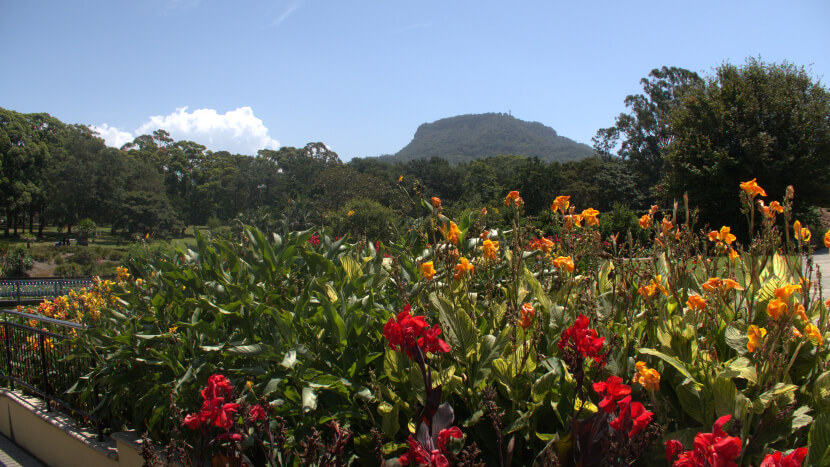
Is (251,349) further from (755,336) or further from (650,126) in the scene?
(650,126)

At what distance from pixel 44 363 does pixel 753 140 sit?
22.6m

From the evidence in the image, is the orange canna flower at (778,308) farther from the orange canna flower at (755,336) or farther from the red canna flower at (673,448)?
the red canna flower at (673,448)

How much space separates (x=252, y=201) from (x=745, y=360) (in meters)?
60.0

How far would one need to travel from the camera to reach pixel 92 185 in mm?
45969

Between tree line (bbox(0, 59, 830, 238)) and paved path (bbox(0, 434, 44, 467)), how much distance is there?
2.90 m

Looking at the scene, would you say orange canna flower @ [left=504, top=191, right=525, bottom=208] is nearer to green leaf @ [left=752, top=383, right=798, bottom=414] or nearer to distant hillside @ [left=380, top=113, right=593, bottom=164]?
green leaf @ [left=752, top=383, right=798, bottom=414]

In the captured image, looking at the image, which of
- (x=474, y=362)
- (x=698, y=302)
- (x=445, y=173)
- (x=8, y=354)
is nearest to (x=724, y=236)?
(x=698, y=302)

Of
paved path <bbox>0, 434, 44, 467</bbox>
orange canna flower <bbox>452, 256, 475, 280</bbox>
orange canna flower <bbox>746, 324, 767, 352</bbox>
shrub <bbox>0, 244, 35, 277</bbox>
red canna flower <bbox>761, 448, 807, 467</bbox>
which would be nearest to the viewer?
red canna flower <bbox>761, 448, 807, 467</bbox>

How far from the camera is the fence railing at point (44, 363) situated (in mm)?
3035

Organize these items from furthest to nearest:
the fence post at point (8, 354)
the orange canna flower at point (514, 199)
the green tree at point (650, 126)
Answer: the green tree at point (650, 126)
the fence post at point (8, 354)
the orange canna flower at point (514, 199)

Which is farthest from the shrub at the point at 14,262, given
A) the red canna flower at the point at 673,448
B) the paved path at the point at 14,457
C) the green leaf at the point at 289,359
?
the red canna flower at the point at 673,448

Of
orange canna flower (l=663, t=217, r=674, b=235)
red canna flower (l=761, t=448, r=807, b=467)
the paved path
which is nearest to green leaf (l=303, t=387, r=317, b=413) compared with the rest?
red canna flower (l=761, t=448, r=807, b=467)

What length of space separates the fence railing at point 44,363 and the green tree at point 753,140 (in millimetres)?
21249

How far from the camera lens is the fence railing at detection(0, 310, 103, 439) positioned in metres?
3.04
